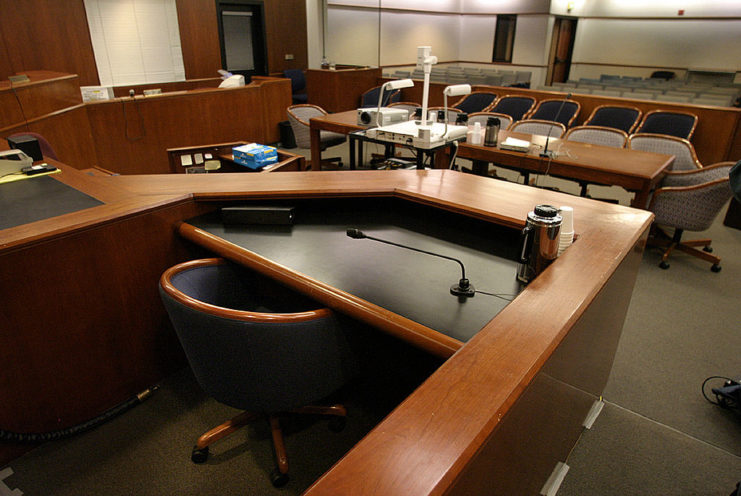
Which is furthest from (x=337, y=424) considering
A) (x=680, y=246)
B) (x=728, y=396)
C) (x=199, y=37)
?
(x=199, y=37)

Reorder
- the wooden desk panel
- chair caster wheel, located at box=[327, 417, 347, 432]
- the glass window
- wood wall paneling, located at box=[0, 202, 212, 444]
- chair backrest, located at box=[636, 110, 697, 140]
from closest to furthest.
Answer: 1. wood wall paneling, located at box=[0, 202, 212, 444]
2. chair caster wheel, located at box=[327, 417, 347, 432]
3. the wooden desk panel
4. chair backrest, located at box=[636, 110, 697, 140]
5. the glass window

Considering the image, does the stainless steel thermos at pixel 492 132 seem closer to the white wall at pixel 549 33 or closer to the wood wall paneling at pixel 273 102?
the wood wall paneling at pixel 273 102

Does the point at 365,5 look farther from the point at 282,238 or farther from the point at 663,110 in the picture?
the point at 282,238

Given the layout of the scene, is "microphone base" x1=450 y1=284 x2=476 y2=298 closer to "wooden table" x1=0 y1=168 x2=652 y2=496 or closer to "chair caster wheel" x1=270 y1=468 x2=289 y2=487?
"wooden table" x1=0 y1=168 x2=652 y2=496

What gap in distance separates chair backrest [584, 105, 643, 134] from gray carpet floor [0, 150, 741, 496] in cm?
318

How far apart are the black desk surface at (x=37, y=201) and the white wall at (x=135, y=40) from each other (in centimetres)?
512

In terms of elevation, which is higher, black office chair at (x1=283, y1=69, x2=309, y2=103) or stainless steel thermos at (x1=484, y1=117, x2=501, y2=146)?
black office chair at (x1=283, y1=69, x2=309, y2=103)

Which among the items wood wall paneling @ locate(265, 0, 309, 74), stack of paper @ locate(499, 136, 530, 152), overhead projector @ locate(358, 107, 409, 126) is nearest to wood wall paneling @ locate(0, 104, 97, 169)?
overhead projector @ locate(358, 107, 409, 126)

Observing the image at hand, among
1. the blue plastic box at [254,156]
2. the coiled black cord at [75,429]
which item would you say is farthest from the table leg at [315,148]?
the coiled black cord at [75,429]

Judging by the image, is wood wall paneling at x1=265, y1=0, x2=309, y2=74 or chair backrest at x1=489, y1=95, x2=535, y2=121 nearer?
chair backrest at x1=489, y1=95, x2=535, y2=121

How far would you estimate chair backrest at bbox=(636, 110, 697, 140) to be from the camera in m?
4.60

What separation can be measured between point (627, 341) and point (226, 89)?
16.5 feet

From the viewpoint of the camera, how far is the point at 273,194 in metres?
1.88

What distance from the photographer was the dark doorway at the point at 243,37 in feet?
24.6
